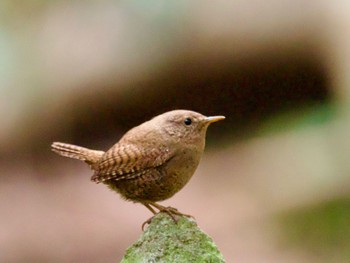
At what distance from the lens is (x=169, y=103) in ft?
36.7

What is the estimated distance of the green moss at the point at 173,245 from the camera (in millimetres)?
3711

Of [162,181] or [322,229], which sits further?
[322,229]

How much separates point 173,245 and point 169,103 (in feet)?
24.6

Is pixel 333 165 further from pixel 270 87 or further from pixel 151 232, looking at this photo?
pixel 151 232

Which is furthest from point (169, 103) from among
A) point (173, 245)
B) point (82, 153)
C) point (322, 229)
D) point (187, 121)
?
point (173, 245)

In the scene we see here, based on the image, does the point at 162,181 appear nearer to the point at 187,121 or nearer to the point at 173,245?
the point at 187,121

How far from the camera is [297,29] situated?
10.7 m

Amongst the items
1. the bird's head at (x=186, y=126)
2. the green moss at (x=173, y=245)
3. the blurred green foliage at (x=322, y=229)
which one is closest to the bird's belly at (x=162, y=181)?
the bird's head at (x=186, y=126)

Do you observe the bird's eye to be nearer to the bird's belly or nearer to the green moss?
the bird's belly

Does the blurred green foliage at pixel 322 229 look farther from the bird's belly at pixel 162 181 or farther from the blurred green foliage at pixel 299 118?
the bird's belly at pixel 162 181

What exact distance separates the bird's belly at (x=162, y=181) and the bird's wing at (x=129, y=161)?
3 cm

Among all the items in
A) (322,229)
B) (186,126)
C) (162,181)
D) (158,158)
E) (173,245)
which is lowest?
(173,245)

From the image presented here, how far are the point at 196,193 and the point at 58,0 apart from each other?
341cm

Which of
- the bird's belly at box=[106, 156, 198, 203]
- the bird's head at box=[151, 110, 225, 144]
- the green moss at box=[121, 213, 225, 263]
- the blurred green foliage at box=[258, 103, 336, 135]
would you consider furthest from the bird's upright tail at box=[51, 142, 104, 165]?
the blurred green foliage at box=[258, 103, 336, 135]
